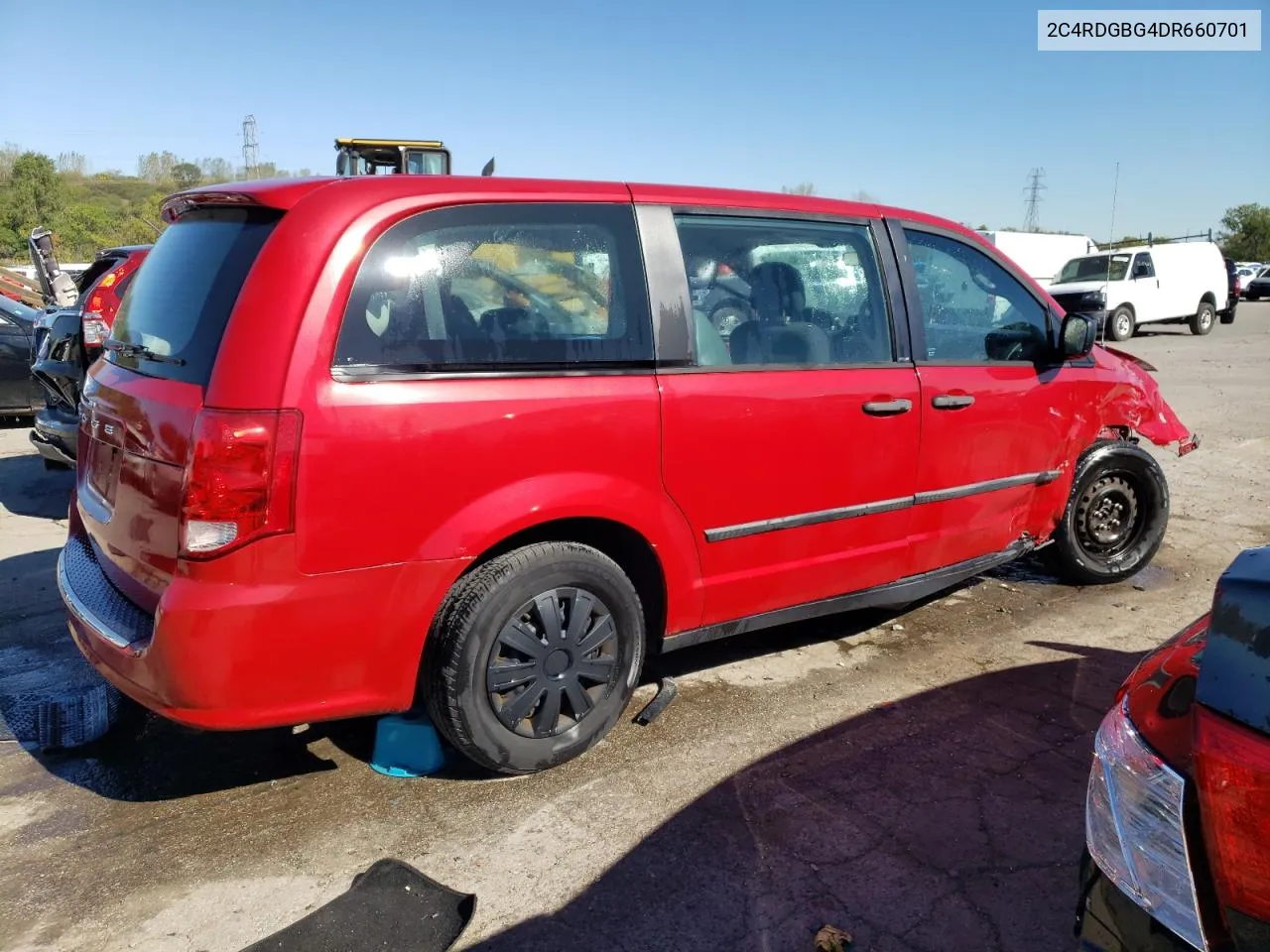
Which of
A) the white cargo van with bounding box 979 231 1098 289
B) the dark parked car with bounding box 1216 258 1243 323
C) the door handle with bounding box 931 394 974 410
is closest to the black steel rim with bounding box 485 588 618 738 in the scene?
the door handle with bounding box 931 394 974 410

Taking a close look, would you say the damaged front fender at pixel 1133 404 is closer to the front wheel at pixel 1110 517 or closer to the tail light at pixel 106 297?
the front wheel at pixel 1110 517

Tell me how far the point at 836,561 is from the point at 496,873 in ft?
6.01

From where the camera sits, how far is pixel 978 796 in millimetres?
3084

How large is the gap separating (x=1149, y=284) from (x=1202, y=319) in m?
2.54

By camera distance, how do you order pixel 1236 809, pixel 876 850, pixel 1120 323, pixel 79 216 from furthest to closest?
pixel 79 216, pixel 1120 323, pixel 876 850, pixel 1236 809

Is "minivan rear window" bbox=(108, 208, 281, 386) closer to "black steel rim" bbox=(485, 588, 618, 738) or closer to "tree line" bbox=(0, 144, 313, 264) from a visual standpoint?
"black steel rim" bbox=(485, 588, 618, 738)

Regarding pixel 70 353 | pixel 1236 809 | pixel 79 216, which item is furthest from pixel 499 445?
pixel 79 216

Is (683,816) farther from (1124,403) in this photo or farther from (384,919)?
(1124,403)

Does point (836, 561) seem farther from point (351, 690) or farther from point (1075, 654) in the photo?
point (351, 690)

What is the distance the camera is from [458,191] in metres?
2.95

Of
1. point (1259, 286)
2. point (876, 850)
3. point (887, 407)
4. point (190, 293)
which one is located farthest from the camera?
point (1259, 286)

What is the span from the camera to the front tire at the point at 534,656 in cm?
292

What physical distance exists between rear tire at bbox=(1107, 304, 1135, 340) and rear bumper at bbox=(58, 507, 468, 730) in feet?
68.4

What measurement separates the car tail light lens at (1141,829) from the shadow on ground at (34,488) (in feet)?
22.8
